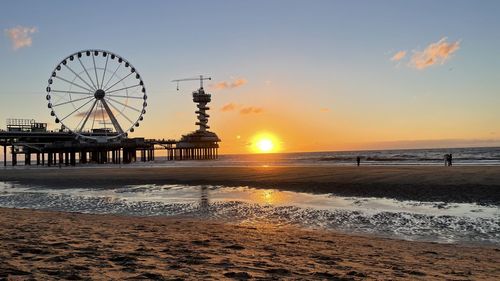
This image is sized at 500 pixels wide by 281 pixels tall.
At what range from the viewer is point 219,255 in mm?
6844

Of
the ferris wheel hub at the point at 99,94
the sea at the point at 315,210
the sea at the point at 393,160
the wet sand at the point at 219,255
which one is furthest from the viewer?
the ferris wheel hub at the point at 99,94

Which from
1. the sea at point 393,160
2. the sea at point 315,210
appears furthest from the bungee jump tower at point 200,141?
the sea at point 315,210

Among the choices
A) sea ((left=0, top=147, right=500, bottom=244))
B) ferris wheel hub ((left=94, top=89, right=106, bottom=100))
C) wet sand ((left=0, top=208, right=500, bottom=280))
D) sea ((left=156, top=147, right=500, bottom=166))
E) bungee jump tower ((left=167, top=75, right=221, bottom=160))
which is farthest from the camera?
bungee jump tower ((left=167, top=75, right=221, bottom=160))

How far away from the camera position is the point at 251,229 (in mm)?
10297

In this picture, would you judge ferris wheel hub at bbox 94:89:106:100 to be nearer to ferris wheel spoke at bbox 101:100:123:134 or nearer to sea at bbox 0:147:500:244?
ferris wheel spoke at bbox 101:100:123:134

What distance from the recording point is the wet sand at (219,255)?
18.2 feet

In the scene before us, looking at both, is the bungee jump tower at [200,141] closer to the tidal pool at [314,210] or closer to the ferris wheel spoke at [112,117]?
the ferris wheel spoke at [112,117]

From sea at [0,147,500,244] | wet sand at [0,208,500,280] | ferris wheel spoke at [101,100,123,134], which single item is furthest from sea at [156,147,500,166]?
wet sand at [0,208,500,280]

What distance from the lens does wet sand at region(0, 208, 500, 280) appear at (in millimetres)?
5547

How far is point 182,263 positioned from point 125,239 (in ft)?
8.28

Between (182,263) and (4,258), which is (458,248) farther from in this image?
(4,258)

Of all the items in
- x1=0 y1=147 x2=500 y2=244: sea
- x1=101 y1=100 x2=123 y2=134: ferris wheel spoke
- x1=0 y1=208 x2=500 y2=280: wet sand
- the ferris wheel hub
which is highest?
the ferris wheel hub

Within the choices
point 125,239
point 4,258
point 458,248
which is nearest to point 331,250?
point 458,248

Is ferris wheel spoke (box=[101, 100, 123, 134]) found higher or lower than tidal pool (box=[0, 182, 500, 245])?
higher
